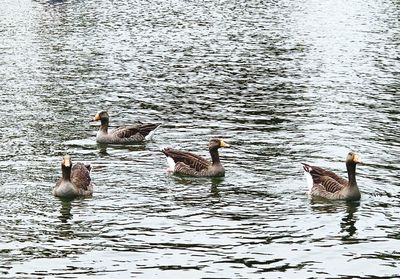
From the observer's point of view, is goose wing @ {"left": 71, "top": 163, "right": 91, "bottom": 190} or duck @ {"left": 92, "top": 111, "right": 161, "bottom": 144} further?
duck @ {"left": 92, "top": 111, "right": 161, "bottom": 144}

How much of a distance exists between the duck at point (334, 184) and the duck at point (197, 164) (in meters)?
3.05

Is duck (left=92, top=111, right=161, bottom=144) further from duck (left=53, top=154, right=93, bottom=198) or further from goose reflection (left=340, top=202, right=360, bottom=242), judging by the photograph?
goose reflection (left=340, top=202, right=360, bottom=242)

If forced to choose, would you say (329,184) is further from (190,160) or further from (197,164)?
(190,160)

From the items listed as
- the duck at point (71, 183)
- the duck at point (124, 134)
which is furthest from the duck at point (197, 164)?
the duck at point (124, 134)

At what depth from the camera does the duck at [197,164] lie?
94.7 ft

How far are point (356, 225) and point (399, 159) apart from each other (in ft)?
27.8

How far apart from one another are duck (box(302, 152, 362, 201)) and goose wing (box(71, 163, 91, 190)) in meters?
6.39

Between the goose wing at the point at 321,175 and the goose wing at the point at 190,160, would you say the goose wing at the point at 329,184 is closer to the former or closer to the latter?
the goose wing at the point at 321,175

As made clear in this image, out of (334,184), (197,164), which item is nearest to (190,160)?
(197,164)

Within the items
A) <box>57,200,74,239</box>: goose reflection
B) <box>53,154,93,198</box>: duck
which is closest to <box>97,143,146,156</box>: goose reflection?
<box>53,154,93,198</box>: duck

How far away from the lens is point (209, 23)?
8550 cm

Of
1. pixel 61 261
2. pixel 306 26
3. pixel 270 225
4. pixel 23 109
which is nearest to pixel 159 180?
pixel 270 225

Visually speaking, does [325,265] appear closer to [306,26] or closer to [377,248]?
[377,248]

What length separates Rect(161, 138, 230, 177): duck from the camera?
28.9 m
